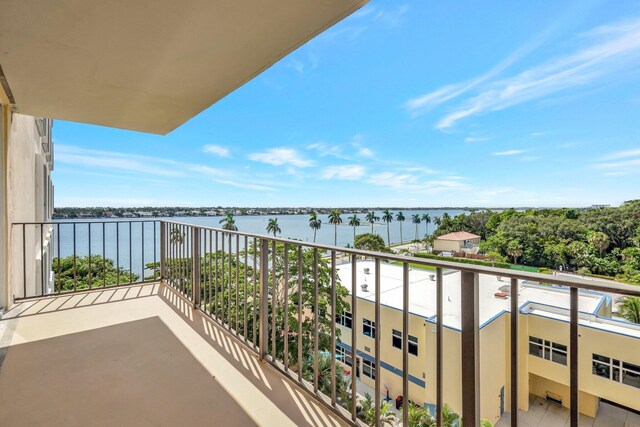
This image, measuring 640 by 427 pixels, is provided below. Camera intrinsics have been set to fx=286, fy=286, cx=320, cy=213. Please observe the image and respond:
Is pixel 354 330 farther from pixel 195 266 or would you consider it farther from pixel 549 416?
pixel 549 416

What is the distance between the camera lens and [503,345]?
7.41 ft

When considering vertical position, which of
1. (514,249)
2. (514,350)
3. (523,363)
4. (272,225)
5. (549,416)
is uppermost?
(514,350)

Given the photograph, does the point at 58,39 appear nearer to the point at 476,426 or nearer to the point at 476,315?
the point at 476,315

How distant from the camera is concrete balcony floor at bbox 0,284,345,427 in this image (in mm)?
1499

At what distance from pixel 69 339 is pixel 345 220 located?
1550 inches

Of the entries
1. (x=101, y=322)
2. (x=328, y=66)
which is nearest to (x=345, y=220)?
(x=328, y=66)

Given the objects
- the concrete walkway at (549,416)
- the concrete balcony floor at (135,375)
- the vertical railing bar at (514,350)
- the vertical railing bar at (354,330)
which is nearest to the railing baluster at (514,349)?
the vertical railing bar at (514,350)

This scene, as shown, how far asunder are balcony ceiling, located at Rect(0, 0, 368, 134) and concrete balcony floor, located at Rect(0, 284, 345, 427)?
2.08 meters

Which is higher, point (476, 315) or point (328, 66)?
point (328, 66)

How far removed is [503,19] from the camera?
29.5ft

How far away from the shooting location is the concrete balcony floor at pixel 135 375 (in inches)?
59.0

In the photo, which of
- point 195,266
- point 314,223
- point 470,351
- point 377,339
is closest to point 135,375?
point 195,266

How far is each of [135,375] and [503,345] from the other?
268cm

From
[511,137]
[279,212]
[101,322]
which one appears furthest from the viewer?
[511,137]
